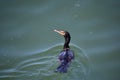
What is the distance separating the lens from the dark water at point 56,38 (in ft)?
24.6

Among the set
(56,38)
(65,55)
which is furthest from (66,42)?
(56,38)

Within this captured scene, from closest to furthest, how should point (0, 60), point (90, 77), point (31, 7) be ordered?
point (90, 77)
point (0, 60)
point (31, 7)

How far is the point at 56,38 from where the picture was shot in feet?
27.9

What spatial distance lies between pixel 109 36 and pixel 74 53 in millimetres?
1215

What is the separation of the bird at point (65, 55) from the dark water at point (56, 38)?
15 cm

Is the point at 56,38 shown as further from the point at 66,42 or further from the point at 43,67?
the point at 43,67

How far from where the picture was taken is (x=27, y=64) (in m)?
7.69

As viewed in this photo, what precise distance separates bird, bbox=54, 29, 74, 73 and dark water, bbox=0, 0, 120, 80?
0.15 m

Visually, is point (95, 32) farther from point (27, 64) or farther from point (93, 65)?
point (27, 64)

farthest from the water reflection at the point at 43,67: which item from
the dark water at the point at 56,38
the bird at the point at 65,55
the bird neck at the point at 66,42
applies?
the bird neck at the point at 66,42

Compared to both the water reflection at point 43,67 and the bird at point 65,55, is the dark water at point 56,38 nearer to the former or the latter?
the water reflection at point 43,67

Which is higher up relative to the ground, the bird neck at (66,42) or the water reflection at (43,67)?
the bird neck at (66,42)

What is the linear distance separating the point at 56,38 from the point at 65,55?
94cm

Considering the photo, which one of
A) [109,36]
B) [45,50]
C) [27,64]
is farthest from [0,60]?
[109,36]
